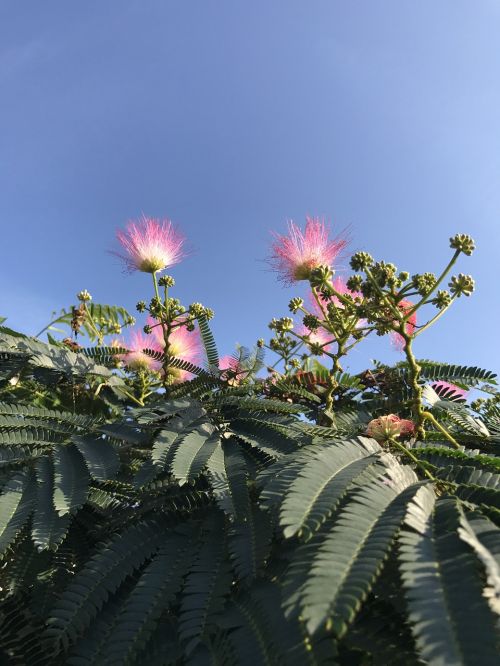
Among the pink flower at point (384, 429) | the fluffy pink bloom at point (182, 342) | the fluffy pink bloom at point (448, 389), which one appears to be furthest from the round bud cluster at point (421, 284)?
the fluffy pink bloom at point (182, 342)

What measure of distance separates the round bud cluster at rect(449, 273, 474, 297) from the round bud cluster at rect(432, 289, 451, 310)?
0.09 ft

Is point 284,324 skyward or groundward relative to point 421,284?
skyward

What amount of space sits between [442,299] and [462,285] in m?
0.07

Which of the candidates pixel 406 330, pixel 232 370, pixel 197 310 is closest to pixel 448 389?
pixel 406 330

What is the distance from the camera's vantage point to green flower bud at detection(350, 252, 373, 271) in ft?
5.17

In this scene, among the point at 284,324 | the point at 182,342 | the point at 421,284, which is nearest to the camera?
the point at 421,284

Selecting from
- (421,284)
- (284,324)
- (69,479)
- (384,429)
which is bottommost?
(384,429)

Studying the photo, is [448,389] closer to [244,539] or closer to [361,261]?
[361,261]

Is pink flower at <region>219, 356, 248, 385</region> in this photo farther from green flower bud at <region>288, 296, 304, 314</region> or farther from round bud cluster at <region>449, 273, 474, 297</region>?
round bud cluster at <region>449, 273, 474, 297</region>

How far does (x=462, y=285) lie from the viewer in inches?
61.2

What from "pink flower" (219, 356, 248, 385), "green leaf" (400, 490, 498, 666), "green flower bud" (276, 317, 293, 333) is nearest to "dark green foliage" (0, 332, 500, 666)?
"green leaf" (400, 490, 498, 666)

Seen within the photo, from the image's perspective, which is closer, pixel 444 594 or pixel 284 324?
pixel 444 594

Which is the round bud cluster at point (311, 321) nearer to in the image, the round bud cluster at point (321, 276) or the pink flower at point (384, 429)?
the round bud cluster at point (321, 276)

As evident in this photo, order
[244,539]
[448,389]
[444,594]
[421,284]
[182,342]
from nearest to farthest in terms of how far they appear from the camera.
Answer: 1. [444,594]
2. [244,539]
3. [421,284]
4. [448,389]
5. [182,342]
